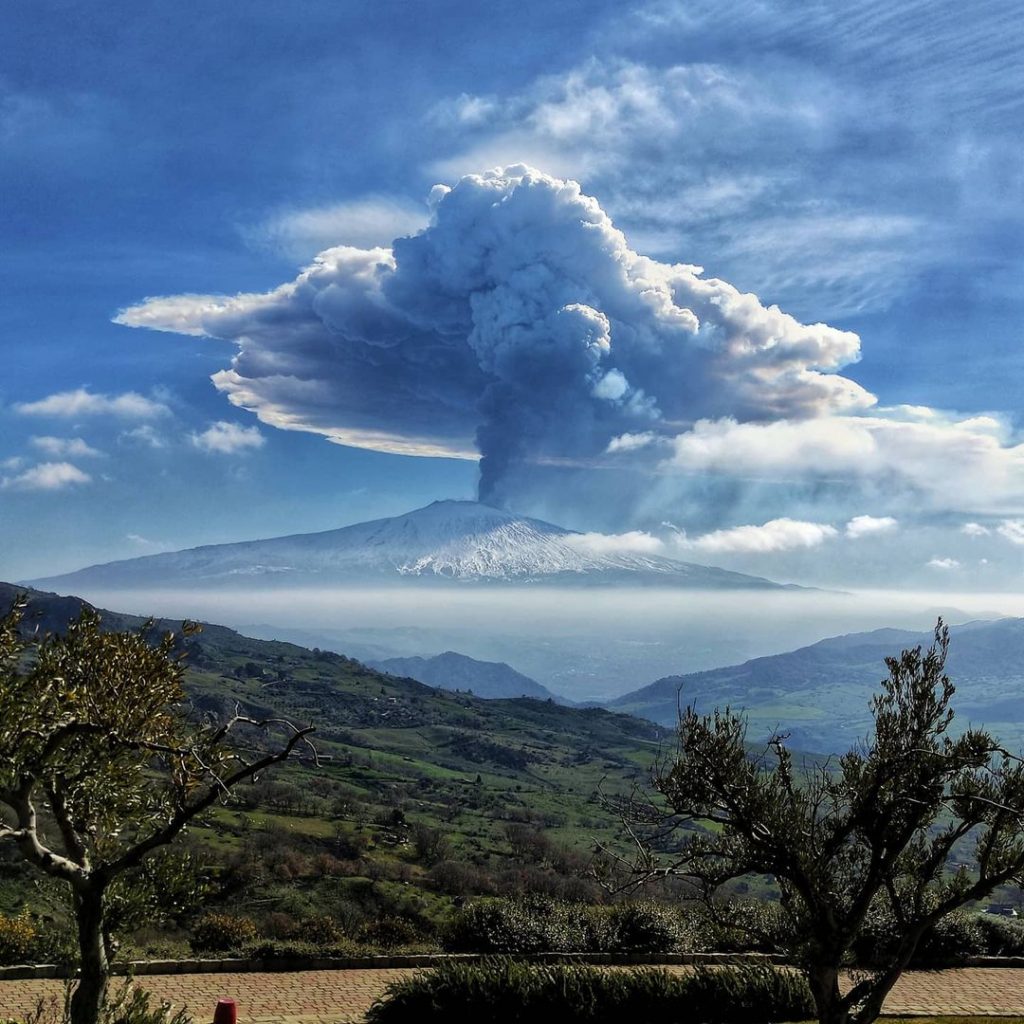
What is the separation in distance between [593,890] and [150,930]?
2323 centimetres

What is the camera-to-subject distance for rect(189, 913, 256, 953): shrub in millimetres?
26453

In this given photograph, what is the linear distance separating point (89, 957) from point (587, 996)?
12.5 metres

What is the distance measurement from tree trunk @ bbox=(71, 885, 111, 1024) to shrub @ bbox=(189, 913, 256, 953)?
13.1m

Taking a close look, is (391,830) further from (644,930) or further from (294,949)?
(294,949)

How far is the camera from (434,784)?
429 ft

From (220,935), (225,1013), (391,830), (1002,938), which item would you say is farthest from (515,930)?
(391,830)

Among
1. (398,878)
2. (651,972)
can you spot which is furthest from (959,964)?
(398,878)

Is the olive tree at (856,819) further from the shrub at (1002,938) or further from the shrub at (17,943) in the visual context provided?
the shrub at (17,943)

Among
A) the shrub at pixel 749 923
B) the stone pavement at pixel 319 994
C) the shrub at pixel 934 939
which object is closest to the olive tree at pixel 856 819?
the shrub at pixel 749 923

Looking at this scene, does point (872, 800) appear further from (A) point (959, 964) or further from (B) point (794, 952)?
(A) point (959, 964)

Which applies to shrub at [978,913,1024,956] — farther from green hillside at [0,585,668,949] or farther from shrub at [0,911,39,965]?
shrub at [0,911,39,965]

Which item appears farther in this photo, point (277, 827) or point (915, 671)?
point (277, 827)

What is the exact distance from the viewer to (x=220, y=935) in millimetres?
26562

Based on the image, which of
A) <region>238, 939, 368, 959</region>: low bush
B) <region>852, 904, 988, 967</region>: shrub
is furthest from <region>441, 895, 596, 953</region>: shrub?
<region>852, 904, 988, 967</region>: shrub
